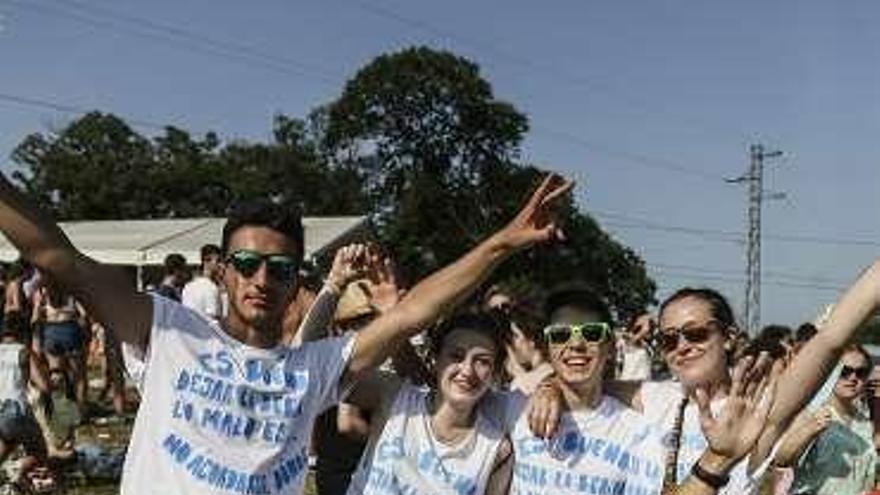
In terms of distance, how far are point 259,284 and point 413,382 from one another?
1.07m

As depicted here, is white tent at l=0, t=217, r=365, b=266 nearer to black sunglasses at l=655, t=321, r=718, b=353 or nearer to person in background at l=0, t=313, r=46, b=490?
person in background at l=0, t=313, r=46, b=490

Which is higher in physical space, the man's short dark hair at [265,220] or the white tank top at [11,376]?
the man's short dark hair at [265,220]

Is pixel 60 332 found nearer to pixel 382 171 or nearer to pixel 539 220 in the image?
pixel 539 220

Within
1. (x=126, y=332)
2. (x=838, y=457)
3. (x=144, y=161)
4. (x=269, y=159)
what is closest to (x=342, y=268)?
(x=126, y=332)

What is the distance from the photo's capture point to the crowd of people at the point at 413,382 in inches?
157

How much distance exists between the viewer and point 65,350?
47.4 ft

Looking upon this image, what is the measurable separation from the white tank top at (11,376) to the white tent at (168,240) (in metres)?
23.5

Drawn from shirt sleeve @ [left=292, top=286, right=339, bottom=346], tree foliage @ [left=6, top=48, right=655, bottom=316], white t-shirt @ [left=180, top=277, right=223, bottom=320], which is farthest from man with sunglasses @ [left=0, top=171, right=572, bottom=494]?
tree foliage @ [left=6, top=48, right=655, bottom=316]

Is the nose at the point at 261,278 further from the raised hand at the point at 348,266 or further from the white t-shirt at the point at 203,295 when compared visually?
the white t-shirt at the point at 203,295

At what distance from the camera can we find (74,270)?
12.7ft

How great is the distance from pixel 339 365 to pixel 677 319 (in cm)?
110

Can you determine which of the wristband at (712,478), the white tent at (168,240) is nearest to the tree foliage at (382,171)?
the white tent at (168,240)

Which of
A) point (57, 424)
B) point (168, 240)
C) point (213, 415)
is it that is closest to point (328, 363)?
point (213, 415)

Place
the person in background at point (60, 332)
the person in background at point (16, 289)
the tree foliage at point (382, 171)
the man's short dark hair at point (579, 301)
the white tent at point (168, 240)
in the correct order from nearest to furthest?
the man's short dark hair at point (579, 301)
the person in background at point (60, 332)
the person in background at point (16, 289)
the white tent at point (168, 240)
the tree foliage at point (382, 171)
